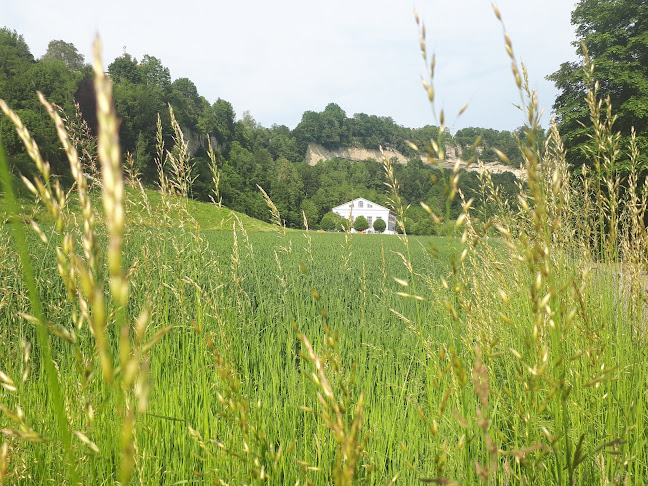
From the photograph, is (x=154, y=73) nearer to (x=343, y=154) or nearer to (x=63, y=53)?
(x=63, y=53)

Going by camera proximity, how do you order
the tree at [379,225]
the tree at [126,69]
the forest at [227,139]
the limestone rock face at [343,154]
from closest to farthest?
the forest at [227,139], the tree at [126,69], the tree at [379,225], the limestone rock face at [343,154]

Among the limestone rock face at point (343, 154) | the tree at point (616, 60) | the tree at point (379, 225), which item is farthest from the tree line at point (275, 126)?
the tree at point (379, 225)

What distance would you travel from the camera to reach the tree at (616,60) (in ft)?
74.8

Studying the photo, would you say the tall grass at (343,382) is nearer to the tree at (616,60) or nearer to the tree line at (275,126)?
the tree line at (275,126)

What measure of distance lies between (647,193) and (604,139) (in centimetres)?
49

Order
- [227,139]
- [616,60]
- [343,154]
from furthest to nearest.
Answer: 1. [343,154]
2. [227,139]
3. [616,60]

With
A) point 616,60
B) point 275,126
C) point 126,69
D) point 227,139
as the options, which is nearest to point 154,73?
point 126,69

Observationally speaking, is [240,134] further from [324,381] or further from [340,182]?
[324,381]

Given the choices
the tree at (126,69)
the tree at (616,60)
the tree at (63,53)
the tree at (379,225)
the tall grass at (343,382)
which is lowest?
the tall grass at (343,382)

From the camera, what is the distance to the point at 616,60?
25594mm

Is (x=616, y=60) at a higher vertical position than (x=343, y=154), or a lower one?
lower

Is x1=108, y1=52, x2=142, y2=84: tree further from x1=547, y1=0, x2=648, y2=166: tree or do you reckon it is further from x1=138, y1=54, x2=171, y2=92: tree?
x1=547, y1=0, x2=648, y2=166: tree

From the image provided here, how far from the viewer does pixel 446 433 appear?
97.4 inches

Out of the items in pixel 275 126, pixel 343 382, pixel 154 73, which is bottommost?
pixel 343 382
